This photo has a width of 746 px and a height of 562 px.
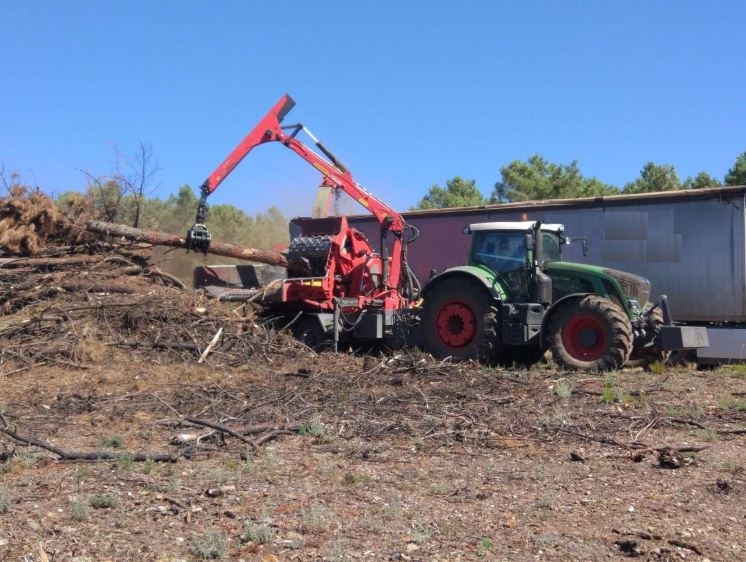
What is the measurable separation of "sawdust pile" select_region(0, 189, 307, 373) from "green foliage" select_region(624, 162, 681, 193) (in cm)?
2586

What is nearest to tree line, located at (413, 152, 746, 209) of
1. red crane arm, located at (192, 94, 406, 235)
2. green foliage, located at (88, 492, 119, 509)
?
red crane arm, located at (192, 94, 406, 235)

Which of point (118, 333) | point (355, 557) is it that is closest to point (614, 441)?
point (355, 557)

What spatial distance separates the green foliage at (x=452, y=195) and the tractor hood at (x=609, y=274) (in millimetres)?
28880

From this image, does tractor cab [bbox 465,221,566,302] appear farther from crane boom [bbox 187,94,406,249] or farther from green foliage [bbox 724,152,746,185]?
green foliage [bbox 724,152,746,185]

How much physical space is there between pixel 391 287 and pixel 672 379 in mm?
5985

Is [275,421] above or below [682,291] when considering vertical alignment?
below

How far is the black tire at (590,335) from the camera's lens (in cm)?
1123

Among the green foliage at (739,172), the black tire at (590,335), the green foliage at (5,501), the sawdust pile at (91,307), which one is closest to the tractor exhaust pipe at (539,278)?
the black tire at (590,335)

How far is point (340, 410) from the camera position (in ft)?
29.0

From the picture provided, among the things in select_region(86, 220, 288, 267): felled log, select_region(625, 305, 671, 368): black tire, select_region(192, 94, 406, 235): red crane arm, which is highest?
select_region(192, 94, 406, 235): red crane arm

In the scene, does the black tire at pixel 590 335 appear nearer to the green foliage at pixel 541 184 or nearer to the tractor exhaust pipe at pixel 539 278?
the tractor exhaust pipe at pixel 539 278

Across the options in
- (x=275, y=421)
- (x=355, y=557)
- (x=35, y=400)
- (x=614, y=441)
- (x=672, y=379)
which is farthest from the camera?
(x=672, y=379)

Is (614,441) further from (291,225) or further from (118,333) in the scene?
(291,225)

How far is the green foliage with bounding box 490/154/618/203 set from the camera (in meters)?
36.3
